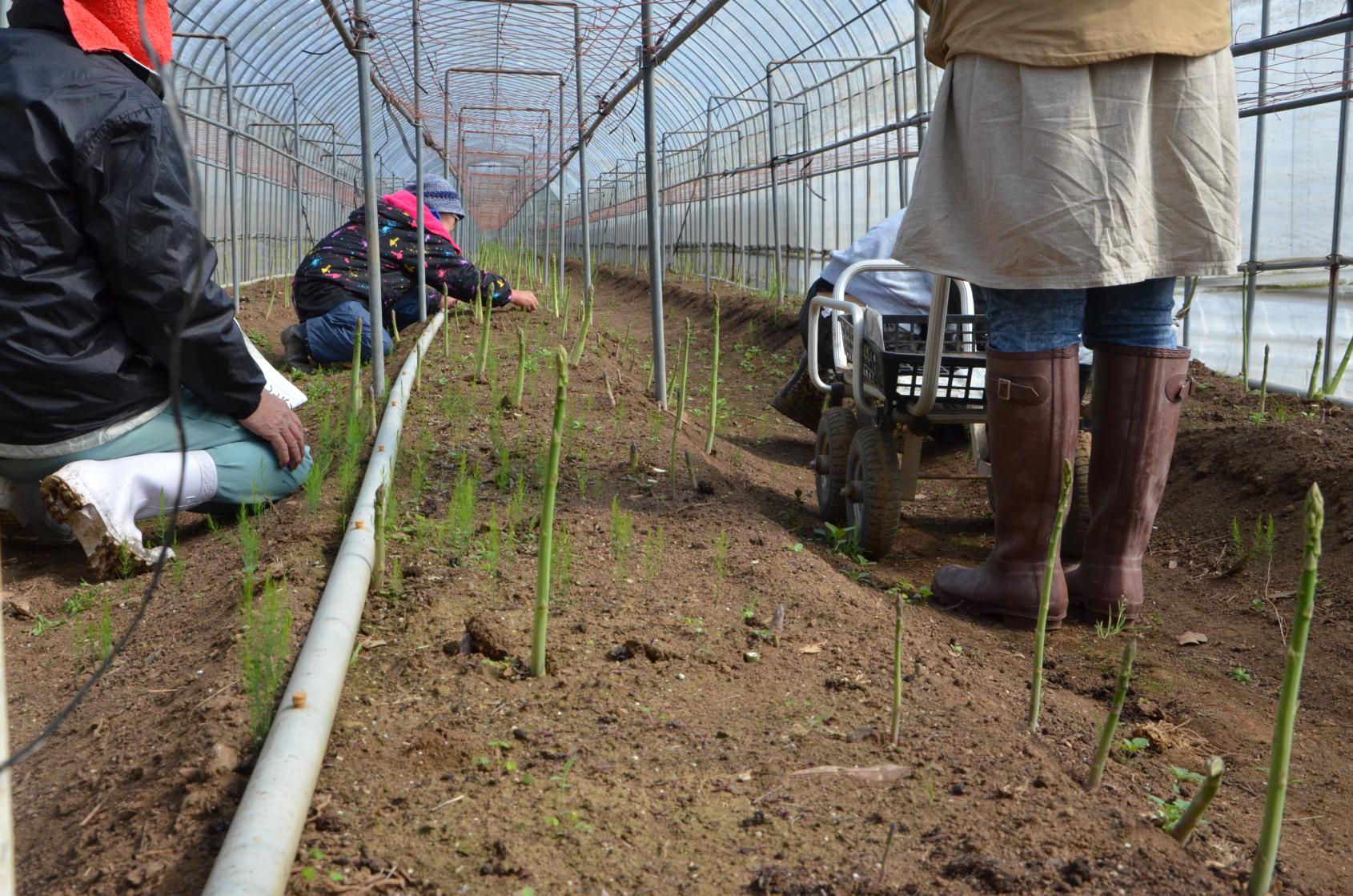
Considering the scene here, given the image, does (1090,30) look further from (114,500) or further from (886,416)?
(114,500)

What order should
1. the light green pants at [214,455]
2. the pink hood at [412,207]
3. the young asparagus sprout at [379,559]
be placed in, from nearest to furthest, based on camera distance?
the young asparagus sprout at [379,559]
the light green pants at [214,455]
the pink hood at [412,207]

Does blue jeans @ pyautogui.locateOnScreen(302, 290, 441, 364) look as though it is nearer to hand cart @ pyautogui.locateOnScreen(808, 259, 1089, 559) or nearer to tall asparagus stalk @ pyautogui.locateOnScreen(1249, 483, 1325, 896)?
hand cart @ pyautogui.locateOnScreen(808, 259, 1089, 559)

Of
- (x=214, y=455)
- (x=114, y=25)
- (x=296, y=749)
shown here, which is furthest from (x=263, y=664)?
(x=114, y=25)

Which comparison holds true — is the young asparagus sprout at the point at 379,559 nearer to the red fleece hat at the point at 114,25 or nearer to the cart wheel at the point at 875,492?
the red fleece hat at the point at 114,25

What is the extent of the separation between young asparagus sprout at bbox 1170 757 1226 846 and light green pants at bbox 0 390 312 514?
1.97 meters

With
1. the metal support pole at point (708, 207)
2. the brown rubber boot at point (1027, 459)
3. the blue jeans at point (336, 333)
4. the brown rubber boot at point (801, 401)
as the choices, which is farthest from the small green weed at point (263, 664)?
the metal support pole at point (708, 207)

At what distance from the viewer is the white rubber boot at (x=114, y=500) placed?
7.39 ft

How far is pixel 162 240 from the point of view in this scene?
2.29 metres

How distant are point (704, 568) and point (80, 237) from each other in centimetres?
144

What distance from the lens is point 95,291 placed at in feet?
7.59

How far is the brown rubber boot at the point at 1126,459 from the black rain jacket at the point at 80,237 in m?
1.85

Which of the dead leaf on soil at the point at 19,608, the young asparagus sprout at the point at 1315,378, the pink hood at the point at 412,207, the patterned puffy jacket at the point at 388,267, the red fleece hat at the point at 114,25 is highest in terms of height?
the red fleece hat at the point at 114,25

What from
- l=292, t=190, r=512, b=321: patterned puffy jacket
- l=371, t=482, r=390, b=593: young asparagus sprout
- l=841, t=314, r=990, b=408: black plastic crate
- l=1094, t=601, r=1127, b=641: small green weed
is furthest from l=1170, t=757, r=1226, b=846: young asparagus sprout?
l=292, t=190, r=512, b=321: patterned puffy jacket

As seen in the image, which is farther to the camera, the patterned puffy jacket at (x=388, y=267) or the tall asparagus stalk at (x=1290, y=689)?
the patterned puffy jacket at (x=388, y=267)
